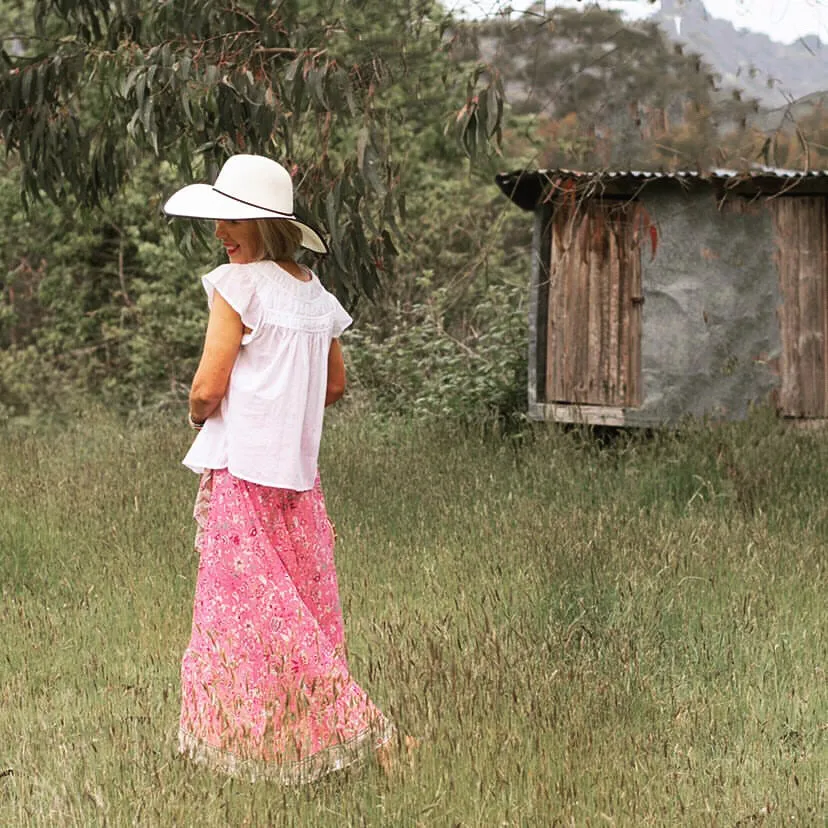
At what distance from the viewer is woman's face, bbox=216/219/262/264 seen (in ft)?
12.5

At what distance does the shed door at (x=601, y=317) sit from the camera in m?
10.8

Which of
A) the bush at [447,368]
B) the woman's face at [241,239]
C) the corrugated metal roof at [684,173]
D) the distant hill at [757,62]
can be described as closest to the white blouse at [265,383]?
the woman's face at [241,239]

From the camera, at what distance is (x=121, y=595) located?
6074 millimetres

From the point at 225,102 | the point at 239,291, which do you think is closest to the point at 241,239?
the point at 239,291

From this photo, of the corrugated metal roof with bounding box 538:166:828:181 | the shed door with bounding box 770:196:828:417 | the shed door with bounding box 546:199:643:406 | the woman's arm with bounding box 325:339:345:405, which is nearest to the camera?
the woman's arm with bounding box 325:339:345:405

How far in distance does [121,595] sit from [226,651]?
8.51 ft

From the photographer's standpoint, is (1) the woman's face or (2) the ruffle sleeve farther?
(1) the woman's face

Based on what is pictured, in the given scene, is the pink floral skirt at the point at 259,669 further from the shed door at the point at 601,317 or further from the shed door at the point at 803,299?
the shed door at the point at 803,299

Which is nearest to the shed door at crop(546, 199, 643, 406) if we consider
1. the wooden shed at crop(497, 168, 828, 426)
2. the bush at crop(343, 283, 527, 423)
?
the wooden shed at crop(497, 168, 828, 426)

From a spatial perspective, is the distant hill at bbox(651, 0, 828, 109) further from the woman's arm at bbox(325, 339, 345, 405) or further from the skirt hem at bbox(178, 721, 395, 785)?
the skirt hem at bbox(178, 721, 395, 785)

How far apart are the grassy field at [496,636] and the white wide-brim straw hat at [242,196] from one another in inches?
63.0

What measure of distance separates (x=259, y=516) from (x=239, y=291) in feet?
2.22

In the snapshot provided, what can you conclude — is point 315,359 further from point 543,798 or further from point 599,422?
point 599,422

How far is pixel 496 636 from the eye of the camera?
452cm
